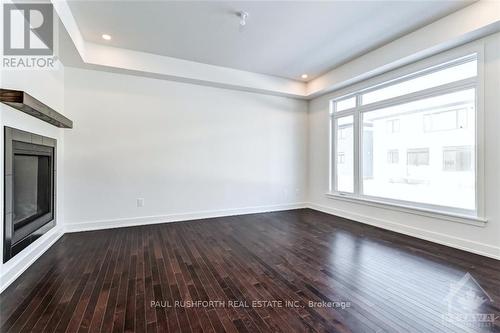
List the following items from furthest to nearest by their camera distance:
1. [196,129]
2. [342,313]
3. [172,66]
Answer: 1. [196,129]
2. [172,66]
3. [342,313]

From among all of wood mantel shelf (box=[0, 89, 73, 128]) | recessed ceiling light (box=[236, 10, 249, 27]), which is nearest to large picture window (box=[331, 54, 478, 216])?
recessed ceiling light (box=[236, 10, 249, 27])

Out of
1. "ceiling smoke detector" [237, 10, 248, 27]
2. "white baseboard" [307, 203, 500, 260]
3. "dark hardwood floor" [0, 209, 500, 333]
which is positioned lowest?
"dark hardwood floor" [0, 209, 500, 333]

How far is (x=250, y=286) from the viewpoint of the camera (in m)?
2.15

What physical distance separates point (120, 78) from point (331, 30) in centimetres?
353

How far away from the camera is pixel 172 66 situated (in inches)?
162

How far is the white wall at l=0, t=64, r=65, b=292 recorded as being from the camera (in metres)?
2.15

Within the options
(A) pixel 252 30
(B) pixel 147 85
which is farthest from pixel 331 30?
(B) pixel 147 85

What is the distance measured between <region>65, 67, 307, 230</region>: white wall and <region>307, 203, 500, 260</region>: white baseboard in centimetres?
159

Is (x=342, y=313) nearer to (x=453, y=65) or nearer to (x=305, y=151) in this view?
(x=453, y=65)

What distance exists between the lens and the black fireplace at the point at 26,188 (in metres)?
2.20

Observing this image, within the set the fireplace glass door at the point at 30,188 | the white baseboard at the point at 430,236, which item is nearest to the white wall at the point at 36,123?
the fireplace glass door at the point at 30,188

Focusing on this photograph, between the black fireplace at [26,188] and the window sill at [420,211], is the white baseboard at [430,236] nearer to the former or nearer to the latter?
the window sill at [420,211]

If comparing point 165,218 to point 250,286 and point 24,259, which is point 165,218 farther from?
point 250,286

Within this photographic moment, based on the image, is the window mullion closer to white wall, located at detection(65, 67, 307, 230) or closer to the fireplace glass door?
white wall, located at detection(65, 67, 307, 230)
